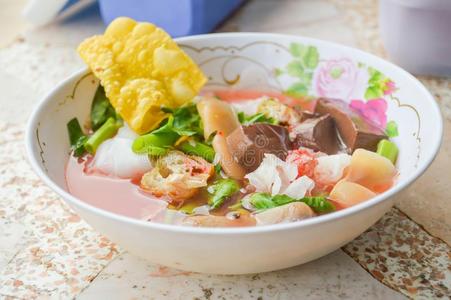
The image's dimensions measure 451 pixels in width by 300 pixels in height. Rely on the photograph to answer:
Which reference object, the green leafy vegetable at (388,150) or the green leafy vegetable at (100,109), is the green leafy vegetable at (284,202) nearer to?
the green leafy vegetable at (388,150)

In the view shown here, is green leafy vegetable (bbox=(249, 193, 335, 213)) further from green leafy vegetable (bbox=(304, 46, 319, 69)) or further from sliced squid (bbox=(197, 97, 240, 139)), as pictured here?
green leafy vegetable (bbox=(304, 46, 319, 69))

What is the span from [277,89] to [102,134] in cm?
40

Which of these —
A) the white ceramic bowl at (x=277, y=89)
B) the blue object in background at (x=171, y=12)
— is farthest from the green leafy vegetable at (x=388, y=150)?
the blue object in background at (x=171, y=12)

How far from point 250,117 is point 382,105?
0.82ft

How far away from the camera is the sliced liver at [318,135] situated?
114cm

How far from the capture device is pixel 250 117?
49.1 inches

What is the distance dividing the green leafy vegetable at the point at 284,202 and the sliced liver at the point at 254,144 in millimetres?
102

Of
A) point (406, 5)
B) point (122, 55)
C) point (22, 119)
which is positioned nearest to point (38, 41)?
point (22, 119)

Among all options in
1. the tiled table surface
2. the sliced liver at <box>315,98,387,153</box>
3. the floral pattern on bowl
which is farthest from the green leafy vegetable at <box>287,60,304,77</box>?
the tiled table surface

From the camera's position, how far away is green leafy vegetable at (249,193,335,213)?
3.18 ft

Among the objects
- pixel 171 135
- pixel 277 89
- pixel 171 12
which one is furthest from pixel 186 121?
pixel 171 12

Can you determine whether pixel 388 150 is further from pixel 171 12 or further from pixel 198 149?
pixel 171 12

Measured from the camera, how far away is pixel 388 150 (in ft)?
3.71

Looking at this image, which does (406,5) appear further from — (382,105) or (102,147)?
(102,147)
